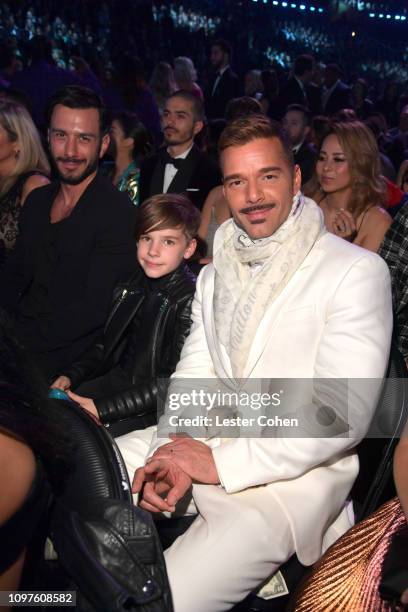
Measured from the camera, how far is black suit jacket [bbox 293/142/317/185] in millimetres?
5828

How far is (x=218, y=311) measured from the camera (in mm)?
2490

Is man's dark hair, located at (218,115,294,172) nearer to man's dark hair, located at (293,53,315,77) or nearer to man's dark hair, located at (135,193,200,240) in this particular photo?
man's dark hair, located at (135,193,200,240)

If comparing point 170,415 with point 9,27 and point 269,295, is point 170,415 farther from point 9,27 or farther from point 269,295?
point 9,27

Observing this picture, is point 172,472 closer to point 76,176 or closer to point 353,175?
point 76,176

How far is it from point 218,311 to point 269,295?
9.1 inches

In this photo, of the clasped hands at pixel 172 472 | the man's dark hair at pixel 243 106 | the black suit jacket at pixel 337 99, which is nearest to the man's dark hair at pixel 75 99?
the clasped hands at pixel 172 472

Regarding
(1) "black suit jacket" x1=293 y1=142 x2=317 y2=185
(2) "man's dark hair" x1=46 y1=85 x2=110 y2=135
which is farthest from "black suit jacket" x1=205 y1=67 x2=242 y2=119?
(2) "man's dark hair" x1=46 y1=85 x2=110 y2=135

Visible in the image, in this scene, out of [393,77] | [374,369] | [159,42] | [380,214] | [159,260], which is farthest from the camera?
[393,77]

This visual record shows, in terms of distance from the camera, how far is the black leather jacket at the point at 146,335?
118 inches

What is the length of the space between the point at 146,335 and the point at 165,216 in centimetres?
52

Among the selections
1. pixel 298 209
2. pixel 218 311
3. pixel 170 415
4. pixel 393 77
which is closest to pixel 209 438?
pixel 170 415

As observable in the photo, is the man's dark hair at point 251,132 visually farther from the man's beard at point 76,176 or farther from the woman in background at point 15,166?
the woman in background at point 15,166

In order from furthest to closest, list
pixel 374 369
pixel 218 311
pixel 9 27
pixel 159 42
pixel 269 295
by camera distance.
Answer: pixel 159 42
pixel 9 27
pixel 218 311
pixel 269 295
pixel 374 369

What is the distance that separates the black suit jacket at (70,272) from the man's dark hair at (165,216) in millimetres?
286
